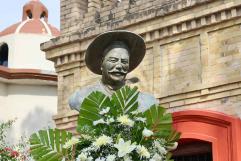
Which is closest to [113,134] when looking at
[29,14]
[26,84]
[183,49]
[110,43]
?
[110,43]

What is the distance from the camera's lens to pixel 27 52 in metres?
20.2

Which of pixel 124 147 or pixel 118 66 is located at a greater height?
pixel 118 66

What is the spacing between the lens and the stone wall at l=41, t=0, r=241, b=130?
10.4 meters

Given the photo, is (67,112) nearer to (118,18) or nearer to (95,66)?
(118,18)

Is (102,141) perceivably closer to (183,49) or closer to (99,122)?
(99,122)

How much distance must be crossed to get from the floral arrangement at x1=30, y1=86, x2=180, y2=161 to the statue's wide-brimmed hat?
907mm

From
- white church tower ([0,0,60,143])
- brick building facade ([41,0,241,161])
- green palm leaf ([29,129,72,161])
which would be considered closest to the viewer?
green palm leaf ([29,129,72,161])

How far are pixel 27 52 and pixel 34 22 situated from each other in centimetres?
187

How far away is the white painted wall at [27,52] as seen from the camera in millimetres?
20000

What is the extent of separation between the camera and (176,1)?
11.3 meters

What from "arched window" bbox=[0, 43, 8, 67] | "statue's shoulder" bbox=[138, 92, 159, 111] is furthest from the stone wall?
"arched window" bbox=[0, 43, 8, 67]

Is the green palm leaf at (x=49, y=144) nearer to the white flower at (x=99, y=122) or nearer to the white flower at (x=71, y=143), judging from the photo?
the white flower at (x=71, y=143)

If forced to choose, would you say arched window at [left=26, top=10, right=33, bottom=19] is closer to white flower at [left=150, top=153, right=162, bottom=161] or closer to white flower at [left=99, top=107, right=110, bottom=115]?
white flower at [left=99, top=107, right=110, bottom=115]

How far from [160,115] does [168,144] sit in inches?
10.0
